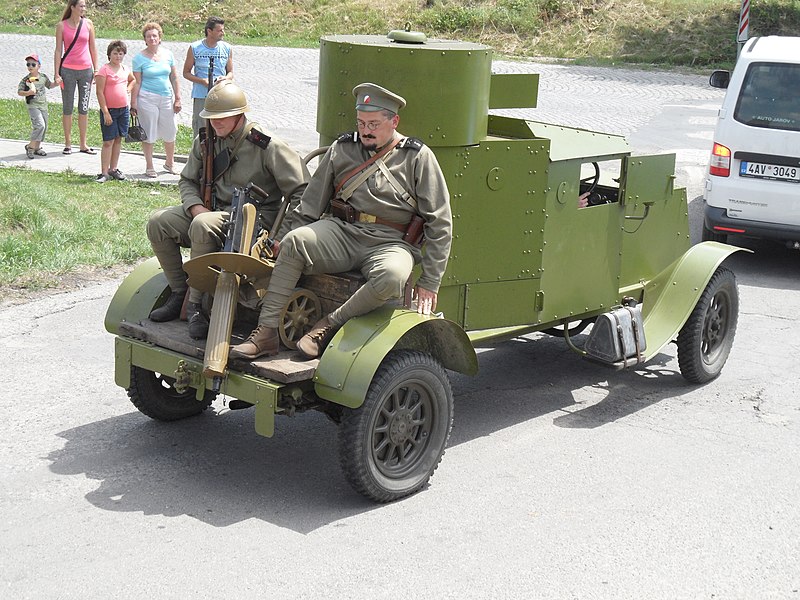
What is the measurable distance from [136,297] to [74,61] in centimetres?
863

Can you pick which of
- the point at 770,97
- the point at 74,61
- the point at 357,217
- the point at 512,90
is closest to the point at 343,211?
the point at 357,217

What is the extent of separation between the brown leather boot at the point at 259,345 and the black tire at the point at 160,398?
2.43 feet

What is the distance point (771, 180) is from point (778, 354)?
114 inches

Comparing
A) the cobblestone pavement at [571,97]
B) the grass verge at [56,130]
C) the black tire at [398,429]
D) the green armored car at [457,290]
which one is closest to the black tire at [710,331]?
the green armored car at [457,290]

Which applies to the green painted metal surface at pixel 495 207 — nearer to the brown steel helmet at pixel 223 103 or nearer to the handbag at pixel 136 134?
the brown steel helmet at pixel 223 103

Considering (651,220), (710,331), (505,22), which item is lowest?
(710,331)

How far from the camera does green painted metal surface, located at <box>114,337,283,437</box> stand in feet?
17.8

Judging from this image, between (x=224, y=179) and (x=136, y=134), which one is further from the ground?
(x=224, y=179)

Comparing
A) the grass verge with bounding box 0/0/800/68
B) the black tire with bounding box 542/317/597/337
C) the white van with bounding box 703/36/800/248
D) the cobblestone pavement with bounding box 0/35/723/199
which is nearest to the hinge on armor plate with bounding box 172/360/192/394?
the black tire with bounding box 542/317/597/337

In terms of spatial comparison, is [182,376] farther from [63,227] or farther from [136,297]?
[63,227]

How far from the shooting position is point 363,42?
6.16 meters

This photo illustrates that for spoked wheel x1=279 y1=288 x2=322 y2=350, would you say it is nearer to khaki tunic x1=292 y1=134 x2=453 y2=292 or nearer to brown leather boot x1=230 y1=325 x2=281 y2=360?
brown leather boot x1=230 y1=325 x2=281 y2=360

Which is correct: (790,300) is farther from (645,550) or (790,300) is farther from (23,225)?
(23,225)

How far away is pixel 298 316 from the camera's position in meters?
5.82
